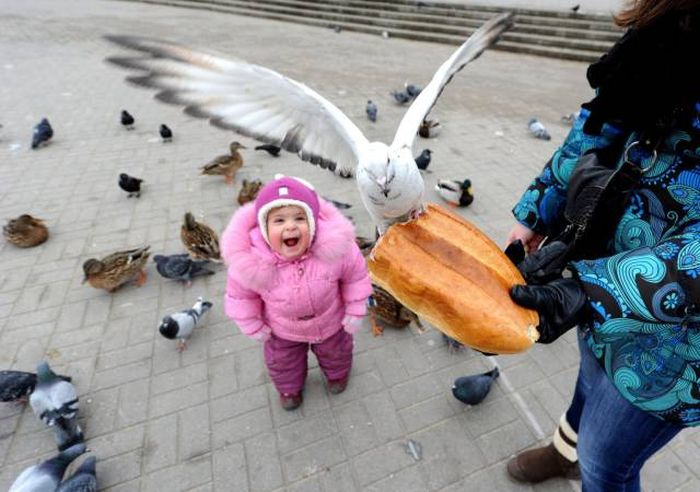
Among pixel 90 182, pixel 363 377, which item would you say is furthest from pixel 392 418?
pixel 90 182

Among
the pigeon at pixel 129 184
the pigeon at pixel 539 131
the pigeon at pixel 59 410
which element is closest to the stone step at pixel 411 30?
the pigeon at pixel 539 131

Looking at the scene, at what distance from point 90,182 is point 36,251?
2120mm

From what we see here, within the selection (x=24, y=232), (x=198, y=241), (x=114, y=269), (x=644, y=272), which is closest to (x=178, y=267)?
(x=198, y=241)

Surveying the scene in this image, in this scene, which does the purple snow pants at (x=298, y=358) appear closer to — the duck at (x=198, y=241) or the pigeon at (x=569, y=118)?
the duck at (x=198, y=241)

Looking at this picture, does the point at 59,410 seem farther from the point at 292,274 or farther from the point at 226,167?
the point at 226,167

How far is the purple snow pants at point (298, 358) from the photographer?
290 cm

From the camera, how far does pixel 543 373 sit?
3510 millimetres

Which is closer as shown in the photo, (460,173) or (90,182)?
(90,182)

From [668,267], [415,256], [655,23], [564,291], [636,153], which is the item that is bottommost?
[415,256]

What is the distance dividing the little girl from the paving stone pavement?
2.21 feet

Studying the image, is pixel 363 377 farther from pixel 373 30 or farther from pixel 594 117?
pixel 373 30

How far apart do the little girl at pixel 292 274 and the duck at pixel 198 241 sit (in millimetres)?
2231

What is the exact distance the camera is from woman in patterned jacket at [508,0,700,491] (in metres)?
1.17

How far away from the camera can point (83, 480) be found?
8.25 ft
